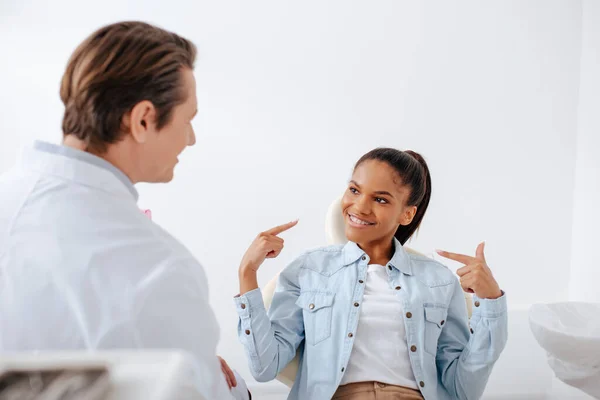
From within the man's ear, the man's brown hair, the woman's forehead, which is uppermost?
the man's brown hair

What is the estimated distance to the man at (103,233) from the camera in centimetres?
80

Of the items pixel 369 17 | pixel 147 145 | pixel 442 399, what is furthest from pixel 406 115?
pixel 147 145

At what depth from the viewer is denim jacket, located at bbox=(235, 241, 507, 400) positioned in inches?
58.3

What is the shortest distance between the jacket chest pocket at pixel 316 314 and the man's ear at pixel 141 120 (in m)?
0.75

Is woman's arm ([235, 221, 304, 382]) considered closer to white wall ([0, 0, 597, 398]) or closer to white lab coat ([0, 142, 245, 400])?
white lab coat ([0, 142, 245, 400])

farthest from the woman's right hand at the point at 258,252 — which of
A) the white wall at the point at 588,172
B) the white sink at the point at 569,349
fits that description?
the white wall at the point at 588,172

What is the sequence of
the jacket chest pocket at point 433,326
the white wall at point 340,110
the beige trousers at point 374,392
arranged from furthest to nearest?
the white wall at point 340,110 → the jacket chest pocket at point 433,326 → the beige trousers at point 374,392

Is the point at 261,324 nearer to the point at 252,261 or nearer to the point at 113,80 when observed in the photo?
the point at 252,261

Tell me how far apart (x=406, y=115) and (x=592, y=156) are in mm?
890

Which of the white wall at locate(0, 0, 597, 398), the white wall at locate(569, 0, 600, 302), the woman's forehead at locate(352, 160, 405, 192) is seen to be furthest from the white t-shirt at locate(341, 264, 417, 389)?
the white wall at locate(569, 0, 600, 302)

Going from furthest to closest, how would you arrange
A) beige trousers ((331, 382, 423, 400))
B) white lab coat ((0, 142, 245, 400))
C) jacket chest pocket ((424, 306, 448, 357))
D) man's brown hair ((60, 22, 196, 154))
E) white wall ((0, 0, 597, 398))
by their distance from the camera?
1. white wall ((0, 0, 597, 398))
2. jacket chest pocket ((424, 306, 448, 357))
3. beige trousers ((331, 382, 423, 400))
4. man's brown hair ((60, 22, 196, 154))
5. white lab coat ((0, 142, 245, 400))

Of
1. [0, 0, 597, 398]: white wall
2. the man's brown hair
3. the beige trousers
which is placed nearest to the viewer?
the man's brown hair

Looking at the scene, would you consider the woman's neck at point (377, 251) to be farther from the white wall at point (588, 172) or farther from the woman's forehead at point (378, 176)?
the white wall at point (588, 172)

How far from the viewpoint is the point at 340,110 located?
2777 millimetres
